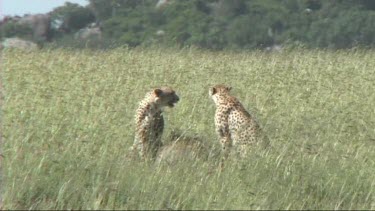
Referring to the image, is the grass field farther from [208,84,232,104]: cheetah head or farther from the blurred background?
the blurred background

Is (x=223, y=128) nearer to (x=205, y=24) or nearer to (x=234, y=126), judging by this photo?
(x=234, y=126)

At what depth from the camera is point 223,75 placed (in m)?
9.75

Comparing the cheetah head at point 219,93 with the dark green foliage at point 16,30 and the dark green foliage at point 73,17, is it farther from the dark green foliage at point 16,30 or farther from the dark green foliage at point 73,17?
the dark green foliage at point 73,17

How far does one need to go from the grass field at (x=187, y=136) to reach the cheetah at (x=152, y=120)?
60mm

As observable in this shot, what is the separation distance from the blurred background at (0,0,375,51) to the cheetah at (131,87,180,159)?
38.4 feet

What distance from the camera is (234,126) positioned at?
19.6 feet

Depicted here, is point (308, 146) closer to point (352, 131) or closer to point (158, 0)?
point (352, 131)

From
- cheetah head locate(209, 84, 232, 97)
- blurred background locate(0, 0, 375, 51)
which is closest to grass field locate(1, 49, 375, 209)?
cheetah head locate(209, 84, 232, 97)

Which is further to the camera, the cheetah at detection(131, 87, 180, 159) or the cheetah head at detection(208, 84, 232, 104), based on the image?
the cheetah head at detection(208, 84, 232, 104)

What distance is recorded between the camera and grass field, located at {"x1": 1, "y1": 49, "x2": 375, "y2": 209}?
4.07 metres

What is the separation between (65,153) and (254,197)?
812 mm

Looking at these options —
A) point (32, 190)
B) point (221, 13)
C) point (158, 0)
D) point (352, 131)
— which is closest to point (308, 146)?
point (352, 131)

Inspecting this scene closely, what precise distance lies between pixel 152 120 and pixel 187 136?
1.46ft

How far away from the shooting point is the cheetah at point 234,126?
5.79 m
